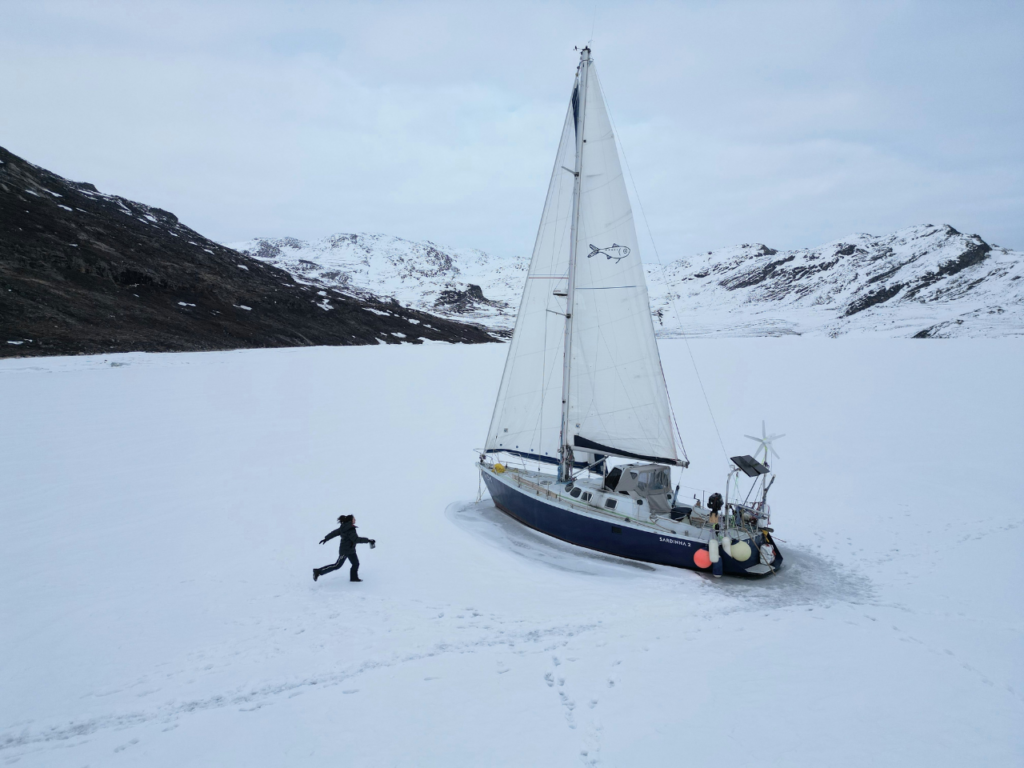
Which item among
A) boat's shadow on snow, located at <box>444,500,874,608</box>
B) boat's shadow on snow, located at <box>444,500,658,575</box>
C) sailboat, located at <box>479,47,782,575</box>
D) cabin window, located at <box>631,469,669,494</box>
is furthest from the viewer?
cabin window, located at <box>631,469,669,494</box>

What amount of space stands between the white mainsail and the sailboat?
3 cm

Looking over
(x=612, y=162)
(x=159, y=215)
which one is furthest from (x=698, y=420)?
(x=159, y=215)

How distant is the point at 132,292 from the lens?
58.6 meters

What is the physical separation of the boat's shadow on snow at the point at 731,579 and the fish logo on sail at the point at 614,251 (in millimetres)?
8653

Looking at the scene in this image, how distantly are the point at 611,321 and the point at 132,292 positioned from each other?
2432 inches

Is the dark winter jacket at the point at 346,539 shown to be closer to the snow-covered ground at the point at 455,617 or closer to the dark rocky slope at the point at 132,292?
the snow-covered ground at the point at 455,617

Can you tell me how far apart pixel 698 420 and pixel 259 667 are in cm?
2588

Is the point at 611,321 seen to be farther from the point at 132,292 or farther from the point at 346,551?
the point at 132,292

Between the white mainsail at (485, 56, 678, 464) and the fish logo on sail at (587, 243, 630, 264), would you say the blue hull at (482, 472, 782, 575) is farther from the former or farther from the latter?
the fish logo on sail at (587, 243, 630, 264)

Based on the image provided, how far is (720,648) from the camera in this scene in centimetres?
988

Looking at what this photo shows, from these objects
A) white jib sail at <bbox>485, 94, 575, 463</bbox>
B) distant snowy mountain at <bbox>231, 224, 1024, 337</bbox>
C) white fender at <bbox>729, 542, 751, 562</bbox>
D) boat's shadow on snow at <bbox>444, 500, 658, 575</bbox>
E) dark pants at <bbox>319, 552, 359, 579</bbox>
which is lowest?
boat's shadow on snow at <bbox>444, 500, 658, 575</bbox>

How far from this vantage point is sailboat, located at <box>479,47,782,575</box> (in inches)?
600

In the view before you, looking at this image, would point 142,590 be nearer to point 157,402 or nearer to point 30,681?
point 30,681

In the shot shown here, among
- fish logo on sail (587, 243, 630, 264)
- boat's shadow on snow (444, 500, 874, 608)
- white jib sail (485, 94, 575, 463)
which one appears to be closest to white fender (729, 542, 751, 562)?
boat's shadow on snow (444, 500, 874, 608)
